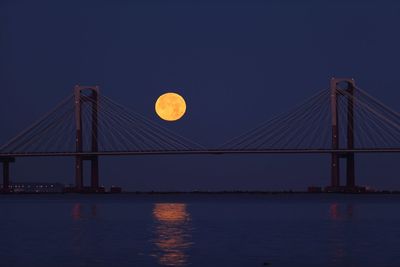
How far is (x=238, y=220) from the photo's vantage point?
40281 millimetres

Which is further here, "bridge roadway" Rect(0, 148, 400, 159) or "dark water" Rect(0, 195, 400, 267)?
"bridge roadway" Rect(0, 148, 400, 159)

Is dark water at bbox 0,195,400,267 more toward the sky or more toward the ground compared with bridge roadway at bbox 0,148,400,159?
more toward the ground

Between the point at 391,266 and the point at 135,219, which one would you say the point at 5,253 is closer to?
the point at 391,266

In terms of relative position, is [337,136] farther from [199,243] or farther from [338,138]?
[199,243]

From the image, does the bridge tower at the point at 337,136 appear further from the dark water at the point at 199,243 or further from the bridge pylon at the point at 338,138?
the dark water at the point at 199,243

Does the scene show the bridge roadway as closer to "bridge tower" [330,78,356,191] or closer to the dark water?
"bridge tower" [330,78,356,191]

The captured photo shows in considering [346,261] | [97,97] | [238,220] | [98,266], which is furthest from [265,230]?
[97,97]

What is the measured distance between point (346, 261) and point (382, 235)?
8.39 metres

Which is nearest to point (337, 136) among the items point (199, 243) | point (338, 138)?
point (338, 138)

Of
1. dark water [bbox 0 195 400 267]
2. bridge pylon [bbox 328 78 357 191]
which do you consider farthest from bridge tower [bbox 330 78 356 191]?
dark water [bbox 0 195 400 267]

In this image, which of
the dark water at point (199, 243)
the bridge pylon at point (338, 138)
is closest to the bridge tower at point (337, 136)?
the bridge pylon at point (338, 138)

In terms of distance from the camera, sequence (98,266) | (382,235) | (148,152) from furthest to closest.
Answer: (148,152) → (382,235) → (98,266)

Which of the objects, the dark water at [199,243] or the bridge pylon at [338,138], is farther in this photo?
the bridge pylon at [338,138]

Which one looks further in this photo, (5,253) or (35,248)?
(35,248)
